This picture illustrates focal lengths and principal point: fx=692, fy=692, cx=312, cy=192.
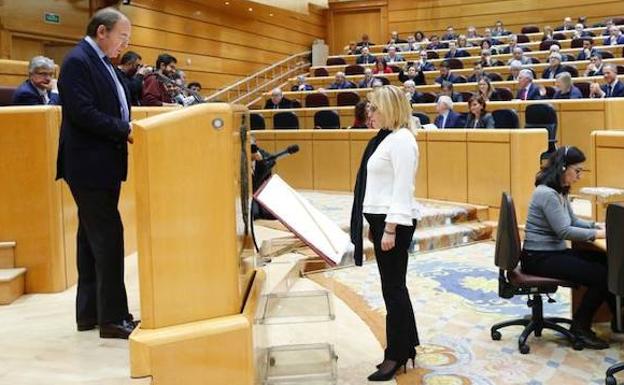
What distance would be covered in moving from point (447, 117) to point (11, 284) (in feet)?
17.4

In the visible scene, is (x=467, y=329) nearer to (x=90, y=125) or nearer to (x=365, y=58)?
(x=90, y=125)

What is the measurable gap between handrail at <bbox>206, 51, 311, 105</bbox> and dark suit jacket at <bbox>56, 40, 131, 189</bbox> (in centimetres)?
1025

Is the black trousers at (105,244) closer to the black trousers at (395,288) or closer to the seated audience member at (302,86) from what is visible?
the black trousers at (395,288)

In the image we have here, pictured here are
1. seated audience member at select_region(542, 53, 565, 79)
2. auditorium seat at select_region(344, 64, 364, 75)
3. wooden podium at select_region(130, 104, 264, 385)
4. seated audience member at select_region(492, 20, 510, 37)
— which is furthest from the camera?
seated audience member at select_region(492, 20, 510, 37)

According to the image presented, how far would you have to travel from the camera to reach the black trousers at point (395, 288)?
288cm

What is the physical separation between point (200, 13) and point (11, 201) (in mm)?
10779

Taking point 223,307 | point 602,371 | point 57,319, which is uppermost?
point 223,307

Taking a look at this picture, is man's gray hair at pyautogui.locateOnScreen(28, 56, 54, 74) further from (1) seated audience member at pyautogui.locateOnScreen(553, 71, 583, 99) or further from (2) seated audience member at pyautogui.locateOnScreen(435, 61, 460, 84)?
(2) seated audience member at pyautogui.locateOnScreen(435, 61, 460, 84)

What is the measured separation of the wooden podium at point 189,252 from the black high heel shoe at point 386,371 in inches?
35.8

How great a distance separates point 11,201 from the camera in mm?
3369

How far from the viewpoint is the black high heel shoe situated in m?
2.85

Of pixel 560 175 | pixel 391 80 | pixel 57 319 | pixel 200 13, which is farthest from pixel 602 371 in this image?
pixel 200 13

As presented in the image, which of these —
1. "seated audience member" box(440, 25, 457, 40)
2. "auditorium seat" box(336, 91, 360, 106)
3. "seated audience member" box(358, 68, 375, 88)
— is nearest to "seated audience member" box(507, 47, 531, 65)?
"seated audience member" box(358, 68, 375, 88)

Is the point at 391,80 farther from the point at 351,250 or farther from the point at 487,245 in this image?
the point at 351,250
